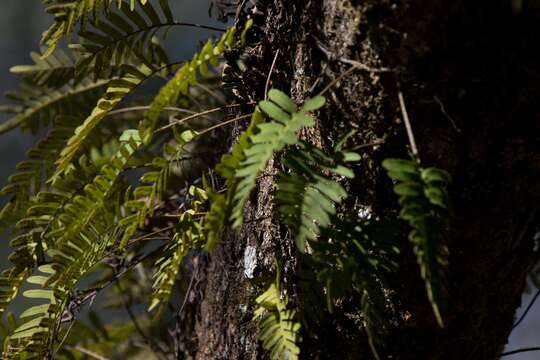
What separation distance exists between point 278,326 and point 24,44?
10.7ft

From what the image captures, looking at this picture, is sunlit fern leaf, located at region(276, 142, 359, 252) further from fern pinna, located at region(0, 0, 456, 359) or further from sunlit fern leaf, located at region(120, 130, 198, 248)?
sunlit fern leaf, located at region(120, 130, 198, 248)

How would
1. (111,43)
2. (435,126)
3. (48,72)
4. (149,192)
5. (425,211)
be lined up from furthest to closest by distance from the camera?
1. (48,72)
2. (111,43)
3. (149,192)
4. (435,126)
5. (425,211)

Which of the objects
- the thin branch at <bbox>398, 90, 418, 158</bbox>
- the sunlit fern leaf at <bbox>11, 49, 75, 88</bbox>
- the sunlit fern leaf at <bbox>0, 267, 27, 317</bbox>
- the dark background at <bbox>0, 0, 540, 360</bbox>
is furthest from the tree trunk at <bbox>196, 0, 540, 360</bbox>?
the dark background at <bbox>0, 0, 540, 360</bbox>

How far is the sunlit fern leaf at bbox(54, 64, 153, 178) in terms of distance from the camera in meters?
0.95

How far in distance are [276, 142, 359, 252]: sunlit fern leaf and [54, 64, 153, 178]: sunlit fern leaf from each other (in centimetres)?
35

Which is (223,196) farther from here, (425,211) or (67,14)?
(67,14)

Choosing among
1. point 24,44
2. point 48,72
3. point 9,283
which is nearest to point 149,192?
point 9,283

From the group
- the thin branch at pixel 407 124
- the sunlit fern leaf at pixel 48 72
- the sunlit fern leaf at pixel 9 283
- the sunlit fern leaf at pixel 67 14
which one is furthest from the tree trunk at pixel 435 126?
the sunlit fern leaf at pixel 48 72

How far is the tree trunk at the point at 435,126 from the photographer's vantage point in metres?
0.70

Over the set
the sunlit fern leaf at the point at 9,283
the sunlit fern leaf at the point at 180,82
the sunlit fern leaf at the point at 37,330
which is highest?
the sunlit fern leaf at the point at 180,82

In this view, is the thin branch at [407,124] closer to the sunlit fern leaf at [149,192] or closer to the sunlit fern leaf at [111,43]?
the sunlit fern leaf at [149,192]

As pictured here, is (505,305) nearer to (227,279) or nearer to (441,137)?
(441,137)

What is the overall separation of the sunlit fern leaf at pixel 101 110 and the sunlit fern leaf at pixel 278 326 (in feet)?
1.16

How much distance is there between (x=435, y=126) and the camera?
0.76 m
